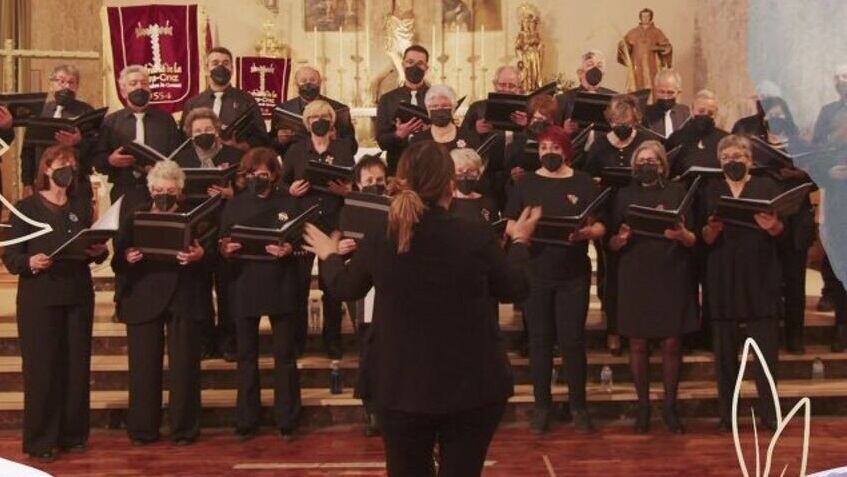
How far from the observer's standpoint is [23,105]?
266 inches

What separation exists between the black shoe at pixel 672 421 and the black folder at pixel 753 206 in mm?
1035

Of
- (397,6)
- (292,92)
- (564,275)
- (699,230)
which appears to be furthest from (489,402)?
(397,6)

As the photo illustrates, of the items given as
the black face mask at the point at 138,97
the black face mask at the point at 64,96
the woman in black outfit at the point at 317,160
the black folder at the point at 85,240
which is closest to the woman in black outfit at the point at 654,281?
the woman in black outfit at the point at 317,160

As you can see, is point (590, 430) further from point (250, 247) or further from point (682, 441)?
point (250, 247)

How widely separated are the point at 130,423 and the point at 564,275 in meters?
2.32

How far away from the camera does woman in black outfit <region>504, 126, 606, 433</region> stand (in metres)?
6.40

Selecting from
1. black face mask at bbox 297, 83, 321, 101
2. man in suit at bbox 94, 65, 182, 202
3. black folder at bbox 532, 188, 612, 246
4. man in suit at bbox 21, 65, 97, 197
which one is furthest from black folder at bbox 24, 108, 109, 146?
black folder at bbox 532, 188, 612, 246

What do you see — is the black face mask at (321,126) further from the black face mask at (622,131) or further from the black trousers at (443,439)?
the black trousers at (443,439)

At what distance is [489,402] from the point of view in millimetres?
3178

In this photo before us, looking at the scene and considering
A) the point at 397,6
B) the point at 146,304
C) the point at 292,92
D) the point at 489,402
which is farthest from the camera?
the point at 397,6

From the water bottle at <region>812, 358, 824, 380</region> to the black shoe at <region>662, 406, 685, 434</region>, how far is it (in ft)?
3.55

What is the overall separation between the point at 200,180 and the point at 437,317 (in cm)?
350

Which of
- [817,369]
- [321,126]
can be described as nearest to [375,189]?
[321,126]

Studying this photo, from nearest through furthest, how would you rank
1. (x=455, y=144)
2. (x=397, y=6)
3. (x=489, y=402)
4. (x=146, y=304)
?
1. (x=489, y=402)
2. (x=146, y=304)
3. (x=455, y=144)
4. (x=397, y=6)
